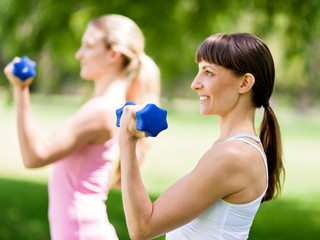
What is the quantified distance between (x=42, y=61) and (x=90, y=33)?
11.9 ft

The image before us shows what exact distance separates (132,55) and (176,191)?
134 cm

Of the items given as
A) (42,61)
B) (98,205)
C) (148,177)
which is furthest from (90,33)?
(148,177)

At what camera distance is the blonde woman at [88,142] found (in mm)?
2295

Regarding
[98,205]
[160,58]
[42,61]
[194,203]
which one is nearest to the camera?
[194,203]

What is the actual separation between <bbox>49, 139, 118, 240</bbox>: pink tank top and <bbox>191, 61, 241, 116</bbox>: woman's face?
3.02ft

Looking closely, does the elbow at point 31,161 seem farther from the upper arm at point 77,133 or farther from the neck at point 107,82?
the neck at point 107,82

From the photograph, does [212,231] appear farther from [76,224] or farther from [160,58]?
[160,58]

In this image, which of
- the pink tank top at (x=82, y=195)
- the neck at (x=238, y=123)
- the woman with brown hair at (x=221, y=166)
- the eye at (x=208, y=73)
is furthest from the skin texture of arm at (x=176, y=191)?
the pink tank top at (x=82, y=195)

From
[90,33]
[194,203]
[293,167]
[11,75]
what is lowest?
[293,167]

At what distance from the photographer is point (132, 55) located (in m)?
2.75

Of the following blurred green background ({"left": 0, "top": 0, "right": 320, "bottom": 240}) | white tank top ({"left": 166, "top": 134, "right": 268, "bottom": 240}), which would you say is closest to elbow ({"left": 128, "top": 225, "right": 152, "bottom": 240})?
white tank top ({"left": 166, "top": 134, "right": 268, "bottom": 240})

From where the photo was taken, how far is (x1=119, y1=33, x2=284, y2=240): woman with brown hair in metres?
1.54

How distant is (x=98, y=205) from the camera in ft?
8.02

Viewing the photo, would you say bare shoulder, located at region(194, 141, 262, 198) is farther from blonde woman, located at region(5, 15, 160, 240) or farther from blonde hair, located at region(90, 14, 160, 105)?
blonde hair, located at region(90, 14, 160, 105)
